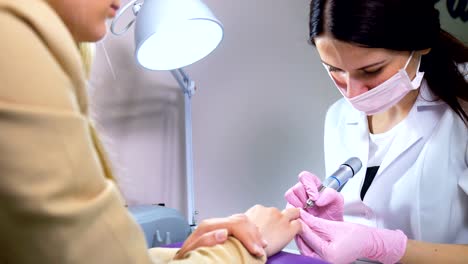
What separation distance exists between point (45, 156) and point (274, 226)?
1.84 feet

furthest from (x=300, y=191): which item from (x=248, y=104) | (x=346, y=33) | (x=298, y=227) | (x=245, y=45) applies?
(x=245, y=45)

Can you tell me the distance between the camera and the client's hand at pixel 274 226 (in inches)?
28.4

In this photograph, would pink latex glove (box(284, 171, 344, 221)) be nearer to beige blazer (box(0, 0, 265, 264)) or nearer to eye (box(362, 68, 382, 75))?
eye (box(362, 68, 382, 75))

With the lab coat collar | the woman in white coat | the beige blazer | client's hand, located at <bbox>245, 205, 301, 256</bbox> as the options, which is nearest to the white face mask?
the woman in white coat

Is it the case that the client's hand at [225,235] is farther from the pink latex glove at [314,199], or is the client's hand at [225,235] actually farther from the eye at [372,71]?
the eye at [372,71]

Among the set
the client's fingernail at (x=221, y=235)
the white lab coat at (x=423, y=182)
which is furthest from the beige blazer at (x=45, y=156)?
the white lab coat at (x=423, y=182)

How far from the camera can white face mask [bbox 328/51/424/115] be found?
1018 mm

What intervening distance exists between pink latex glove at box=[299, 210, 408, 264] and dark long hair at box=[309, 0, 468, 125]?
42 cm

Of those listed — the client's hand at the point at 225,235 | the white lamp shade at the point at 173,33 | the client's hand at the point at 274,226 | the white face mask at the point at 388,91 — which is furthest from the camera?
the white face mask at the point at 388,91

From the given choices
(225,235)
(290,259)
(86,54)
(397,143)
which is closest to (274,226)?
(290,259)

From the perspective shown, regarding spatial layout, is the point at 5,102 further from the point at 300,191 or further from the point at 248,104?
the point at 248,104

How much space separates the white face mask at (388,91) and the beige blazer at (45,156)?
34.7 inches

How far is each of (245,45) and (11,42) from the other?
4.25 feet

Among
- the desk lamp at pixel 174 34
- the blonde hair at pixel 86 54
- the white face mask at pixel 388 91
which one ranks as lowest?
the white face mask at pixel 388 91
